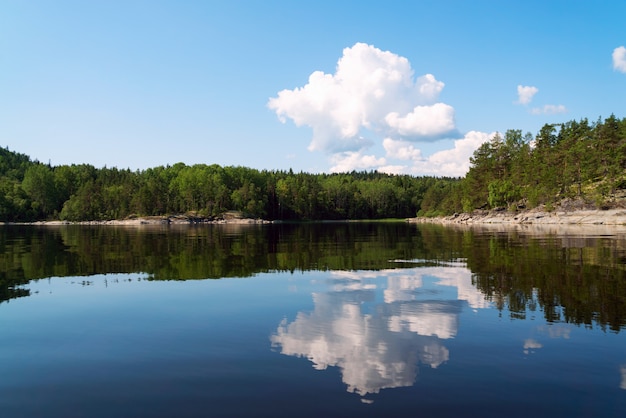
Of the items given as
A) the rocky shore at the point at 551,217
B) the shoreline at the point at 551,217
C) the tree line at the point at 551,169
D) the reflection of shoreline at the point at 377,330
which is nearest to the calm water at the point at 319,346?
the reflection of shoreline at the point at 377,330

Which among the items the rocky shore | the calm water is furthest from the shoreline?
the calm water

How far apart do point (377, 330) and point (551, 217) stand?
124624 millimetres

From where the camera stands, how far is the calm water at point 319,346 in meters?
10.7

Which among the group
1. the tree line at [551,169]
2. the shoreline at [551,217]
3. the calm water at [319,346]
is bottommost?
the calm water at [319,346]

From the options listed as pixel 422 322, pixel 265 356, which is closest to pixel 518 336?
pixel 422 322

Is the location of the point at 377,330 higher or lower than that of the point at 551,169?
lower

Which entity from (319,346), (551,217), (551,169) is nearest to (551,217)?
(551,217)

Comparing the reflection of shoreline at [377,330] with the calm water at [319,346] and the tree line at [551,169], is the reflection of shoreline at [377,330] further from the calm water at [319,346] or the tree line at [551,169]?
the tree line at [551,169]

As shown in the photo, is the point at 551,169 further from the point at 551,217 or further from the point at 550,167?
the point at 551,217

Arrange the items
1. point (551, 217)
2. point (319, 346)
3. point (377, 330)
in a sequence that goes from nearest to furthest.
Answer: point (319, 346) → point (377, 330) → point (551, 217)

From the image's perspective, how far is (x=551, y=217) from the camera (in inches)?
4801

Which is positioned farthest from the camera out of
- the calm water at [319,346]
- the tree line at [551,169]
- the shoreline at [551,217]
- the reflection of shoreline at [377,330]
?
the tree line at [551,169]

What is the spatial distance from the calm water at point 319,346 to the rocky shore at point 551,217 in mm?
86766

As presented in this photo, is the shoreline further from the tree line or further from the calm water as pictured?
the calm water
